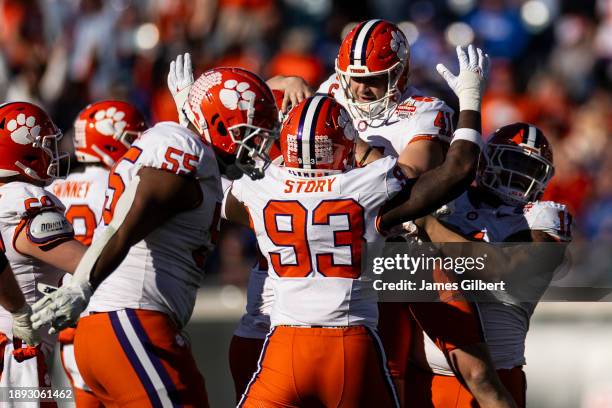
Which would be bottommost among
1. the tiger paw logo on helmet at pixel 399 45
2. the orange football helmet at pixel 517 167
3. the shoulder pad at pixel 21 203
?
the shoulder pad at pixel 21 203

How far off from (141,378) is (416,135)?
1880 millimetres

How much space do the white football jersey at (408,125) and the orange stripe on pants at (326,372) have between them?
4.10 ft

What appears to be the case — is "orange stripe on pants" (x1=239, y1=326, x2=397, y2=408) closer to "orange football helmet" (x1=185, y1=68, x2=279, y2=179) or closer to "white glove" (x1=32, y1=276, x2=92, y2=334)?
"orange football helmet" (x1=185, y1=68, x2=279, y2=179)

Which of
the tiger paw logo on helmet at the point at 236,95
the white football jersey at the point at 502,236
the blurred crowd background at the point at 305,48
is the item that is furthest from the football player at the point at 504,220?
the blurred crowd background at the point at 305,48

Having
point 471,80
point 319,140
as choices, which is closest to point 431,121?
point 471,80

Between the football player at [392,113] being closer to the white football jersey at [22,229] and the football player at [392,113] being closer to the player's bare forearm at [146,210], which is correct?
the player's bare forearm at [146,210]

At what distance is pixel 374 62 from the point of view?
215 inches

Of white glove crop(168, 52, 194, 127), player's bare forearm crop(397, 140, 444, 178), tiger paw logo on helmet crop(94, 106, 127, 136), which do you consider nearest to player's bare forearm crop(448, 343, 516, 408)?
player's bare forearm crop(397, 140, 444, 178)

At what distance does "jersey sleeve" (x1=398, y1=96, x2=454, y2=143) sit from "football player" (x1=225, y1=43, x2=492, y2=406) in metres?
0.66

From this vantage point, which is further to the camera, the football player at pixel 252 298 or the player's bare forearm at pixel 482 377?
the football player at pixel 252 298

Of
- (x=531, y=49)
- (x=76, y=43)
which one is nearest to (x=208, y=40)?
(x=76, y=43)

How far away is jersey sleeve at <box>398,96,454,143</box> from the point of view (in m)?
5.41

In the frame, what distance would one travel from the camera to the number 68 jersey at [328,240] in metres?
4.57

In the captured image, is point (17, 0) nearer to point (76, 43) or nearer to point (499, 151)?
point (76, 43)
